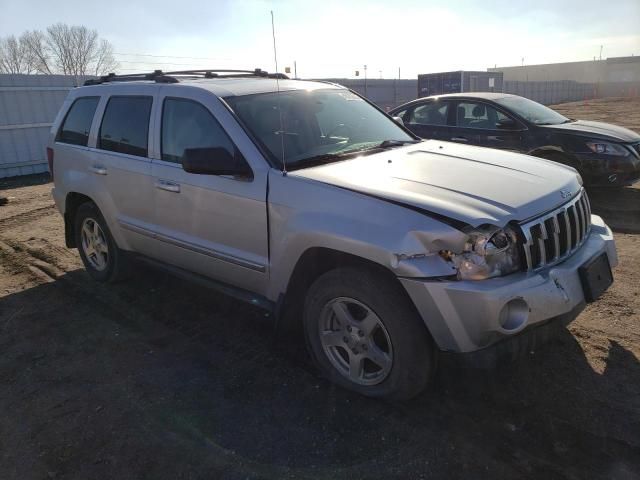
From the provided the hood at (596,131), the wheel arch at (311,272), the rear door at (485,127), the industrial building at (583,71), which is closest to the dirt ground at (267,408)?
the wheel arch at (311,272)

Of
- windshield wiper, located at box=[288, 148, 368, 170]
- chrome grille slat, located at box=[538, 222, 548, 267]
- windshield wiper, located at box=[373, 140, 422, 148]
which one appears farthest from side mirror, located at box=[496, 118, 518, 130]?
chrome grille slat, located at box=[538, 222, 548, 267]

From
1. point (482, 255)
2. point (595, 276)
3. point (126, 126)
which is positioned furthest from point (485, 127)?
point (482, 255)

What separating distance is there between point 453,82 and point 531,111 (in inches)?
→ 778

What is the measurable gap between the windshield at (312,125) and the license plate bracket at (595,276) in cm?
166

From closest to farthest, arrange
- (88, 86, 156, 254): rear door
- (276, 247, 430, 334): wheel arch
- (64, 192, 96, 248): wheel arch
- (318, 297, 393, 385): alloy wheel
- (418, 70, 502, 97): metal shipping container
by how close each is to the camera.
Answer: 1. (276, 247, 430, 334): wheel arch
2. (318, 297, 393, 385): alloy wheel
3. (88, 86, 156, 254): rear door
4. (64, 192, 96, 248): wheel arch
5. (418, 70, 502, 97): metal shipping container

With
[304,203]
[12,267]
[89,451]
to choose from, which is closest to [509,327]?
[304,203]

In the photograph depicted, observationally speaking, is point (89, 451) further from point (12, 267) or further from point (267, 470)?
point (12, 267)

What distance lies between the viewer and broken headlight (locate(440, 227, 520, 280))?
2484mm

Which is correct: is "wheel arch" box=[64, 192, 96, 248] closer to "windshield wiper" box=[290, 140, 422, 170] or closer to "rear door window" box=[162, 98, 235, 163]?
"rear door window" box=[162, 98, 235, 163]

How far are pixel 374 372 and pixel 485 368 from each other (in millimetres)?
714

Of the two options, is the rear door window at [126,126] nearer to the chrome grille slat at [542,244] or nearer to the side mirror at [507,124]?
the chrome grille slat at [542,244]

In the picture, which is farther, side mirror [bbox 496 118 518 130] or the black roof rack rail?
side mirror [bbox 496 118 518 130]

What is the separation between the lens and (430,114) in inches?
334

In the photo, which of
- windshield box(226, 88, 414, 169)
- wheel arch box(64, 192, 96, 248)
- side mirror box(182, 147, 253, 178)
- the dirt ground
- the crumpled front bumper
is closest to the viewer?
the crumpled front bumper
